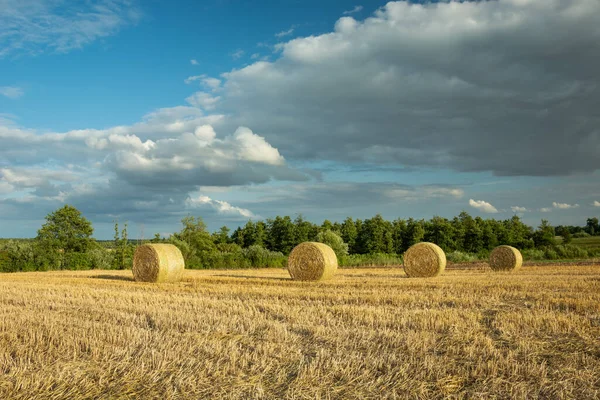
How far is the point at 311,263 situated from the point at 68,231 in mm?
31951

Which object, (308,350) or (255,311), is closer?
(308,350)

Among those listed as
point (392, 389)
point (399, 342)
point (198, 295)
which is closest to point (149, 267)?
point (198, 295)

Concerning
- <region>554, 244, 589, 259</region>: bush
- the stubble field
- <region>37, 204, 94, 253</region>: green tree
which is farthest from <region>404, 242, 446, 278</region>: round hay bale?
<region>37, 204, 94, 253</region>: green tree

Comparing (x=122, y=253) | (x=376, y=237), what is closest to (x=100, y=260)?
(x=122, y=253)

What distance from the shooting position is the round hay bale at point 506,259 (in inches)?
937

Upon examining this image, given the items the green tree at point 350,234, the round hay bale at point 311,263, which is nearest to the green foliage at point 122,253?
the round hay bale at point 311,263

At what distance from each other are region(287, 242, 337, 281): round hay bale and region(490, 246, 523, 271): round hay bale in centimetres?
1036

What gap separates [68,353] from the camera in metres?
6.31

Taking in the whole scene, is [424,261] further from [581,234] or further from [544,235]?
[581,234]

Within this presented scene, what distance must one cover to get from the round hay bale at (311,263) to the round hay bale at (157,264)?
4152mm

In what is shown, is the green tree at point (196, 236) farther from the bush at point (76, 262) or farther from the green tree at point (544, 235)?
the green tree at point (544, 235)

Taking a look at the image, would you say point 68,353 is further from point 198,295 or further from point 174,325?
point 198,295

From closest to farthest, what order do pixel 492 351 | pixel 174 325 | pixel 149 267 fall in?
1. pixel 492 351
2. pixel 174 325
3. pixel 149 267

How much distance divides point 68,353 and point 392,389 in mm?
4059
